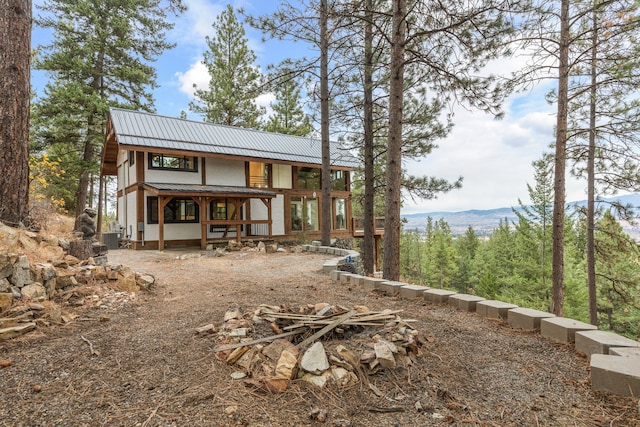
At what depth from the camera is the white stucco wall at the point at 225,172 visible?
541 inches

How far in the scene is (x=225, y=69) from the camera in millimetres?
21047

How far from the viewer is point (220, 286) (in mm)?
4941

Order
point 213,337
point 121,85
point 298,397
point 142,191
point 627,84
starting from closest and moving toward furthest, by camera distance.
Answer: point 298,397, point 213,337, point 627,84, point 142,191, point 121,85

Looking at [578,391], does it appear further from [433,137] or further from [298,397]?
[433,137]

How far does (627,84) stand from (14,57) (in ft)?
34.7

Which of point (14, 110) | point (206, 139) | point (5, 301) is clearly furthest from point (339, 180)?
point (5, 301)

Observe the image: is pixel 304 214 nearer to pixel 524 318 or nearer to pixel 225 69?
pixel 225 69

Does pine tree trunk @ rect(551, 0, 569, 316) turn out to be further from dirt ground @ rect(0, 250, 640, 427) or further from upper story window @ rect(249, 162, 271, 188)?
upper story window @ rect(249, 162, 271, 188)

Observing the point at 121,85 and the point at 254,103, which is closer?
the point at 121,85

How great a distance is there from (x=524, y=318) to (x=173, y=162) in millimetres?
12956

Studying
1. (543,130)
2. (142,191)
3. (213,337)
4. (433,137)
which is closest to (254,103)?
(142,191)

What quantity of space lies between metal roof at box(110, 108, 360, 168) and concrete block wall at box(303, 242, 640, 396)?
7.08 m

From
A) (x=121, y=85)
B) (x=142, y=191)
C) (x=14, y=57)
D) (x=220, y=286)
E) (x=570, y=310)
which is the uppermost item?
(x=121, y=85)

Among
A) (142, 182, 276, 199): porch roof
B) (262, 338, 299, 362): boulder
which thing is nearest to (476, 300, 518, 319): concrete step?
(262, 338, 299, 362): boulder
